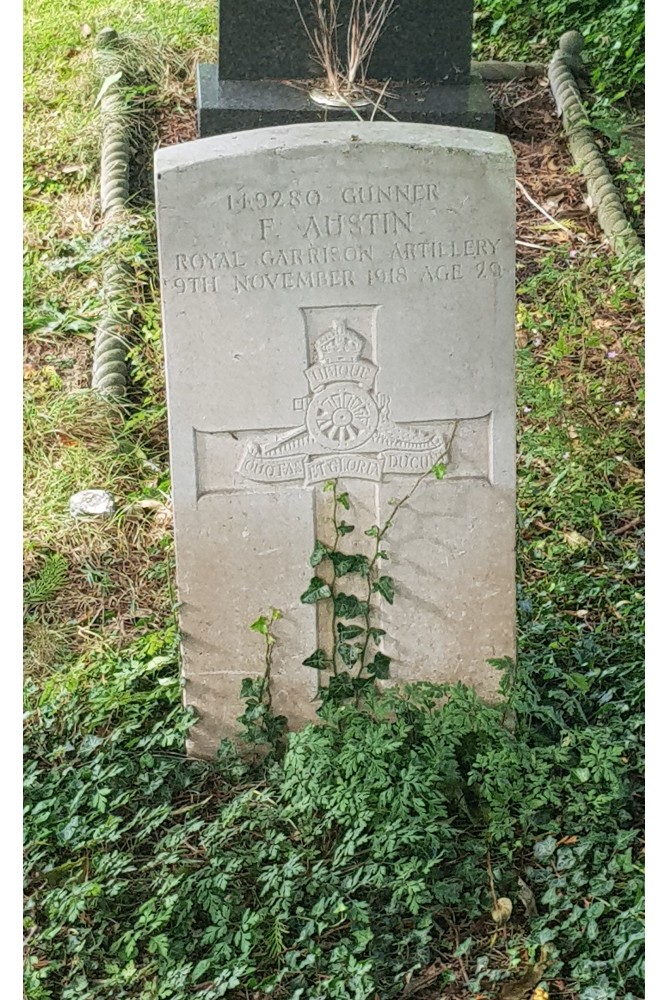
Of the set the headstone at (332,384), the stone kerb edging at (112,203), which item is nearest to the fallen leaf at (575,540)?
the headstone at (332,384)

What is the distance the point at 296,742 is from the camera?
358 centimetres

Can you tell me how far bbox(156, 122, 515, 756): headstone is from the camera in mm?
3402

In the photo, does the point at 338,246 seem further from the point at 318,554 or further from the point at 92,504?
the point at 92,504

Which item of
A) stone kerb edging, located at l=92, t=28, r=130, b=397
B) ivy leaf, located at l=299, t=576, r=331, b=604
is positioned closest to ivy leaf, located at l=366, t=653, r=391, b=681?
ivy leaf, located at l=299, t=576, r=331, b=604

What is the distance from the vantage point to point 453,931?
3318 mm

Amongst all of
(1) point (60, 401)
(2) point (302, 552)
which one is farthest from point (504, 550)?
(1) point (60, 401)

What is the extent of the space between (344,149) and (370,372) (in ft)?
1.93

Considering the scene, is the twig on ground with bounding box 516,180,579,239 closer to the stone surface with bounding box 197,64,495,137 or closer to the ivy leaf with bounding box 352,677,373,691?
the stone surface with bounding box 197,64,495,137

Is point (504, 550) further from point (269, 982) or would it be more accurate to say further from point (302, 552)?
point (269, 982)

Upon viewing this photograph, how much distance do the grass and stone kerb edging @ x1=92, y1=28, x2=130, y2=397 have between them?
0.08 metres

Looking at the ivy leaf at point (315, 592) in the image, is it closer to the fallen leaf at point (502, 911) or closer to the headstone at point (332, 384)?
the headstone at point (332, 384)

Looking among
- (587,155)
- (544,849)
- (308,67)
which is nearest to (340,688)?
(544,849)

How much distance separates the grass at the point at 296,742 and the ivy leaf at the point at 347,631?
0.84 ft

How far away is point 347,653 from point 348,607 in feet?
0.45
